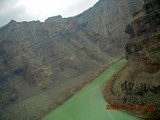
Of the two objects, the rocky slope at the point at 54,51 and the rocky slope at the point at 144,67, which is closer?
the rocky slope at the point at 144,67

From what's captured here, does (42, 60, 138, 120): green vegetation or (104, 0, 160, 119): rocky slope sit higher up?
(104, 0, 160, 119): rocky slope

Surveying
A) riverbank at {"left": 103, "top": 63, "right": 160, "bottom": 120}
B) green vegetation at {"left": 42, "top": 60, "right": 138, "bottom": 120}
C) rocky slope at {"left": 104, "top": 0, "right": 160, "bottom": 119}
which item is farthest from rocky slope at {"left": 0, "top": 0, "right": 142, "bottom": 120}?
rocky slope at {"left": 104, "top": 0, "right": 160, "bottom": 119}

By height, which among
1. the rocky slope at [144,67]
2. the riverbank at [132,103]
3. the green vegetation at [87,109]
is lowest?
the green vegetation at [87,109]

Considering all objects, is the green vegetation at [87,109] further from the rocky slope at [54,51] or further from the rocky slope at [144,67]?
the rocky slope at [54,51]

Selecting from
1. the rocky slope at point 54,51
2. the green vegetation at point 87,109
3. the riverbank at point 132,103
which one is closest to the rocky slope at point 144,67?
the riverbank at point 132,103

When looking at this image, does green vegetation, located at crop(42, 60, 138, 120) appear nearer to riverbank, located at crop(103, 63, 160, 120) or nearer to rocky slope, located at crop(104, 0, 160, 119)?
riverbank, located at crop(103, 63, 160, 120)

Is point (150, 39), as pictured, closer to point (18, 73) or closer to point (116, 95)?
point (116, 95)

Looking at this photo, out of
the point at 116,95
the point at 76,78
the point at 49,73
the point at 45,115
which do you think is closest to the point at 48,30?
the point at 49,73

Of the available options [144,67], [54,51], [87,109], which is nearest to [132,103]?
[144,67]
